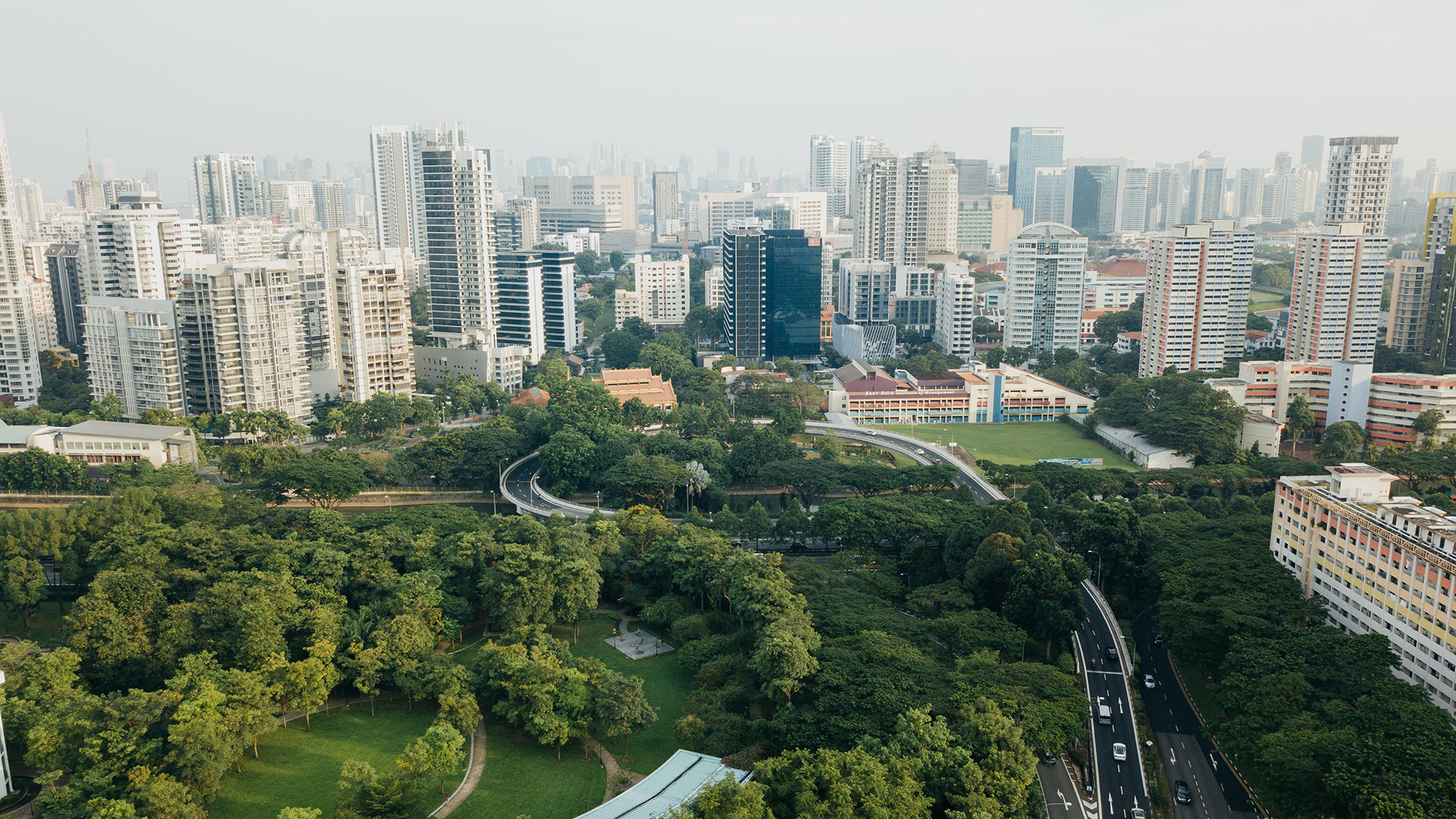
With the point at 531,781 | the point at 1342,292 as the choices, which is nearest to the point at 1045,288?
the point at 1342,292

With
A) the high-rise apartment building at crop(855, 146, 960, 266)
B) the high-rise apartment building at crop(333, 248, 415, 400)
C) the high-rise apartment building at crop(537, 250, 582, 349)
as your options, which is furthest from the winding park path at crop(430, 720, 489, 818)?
the high-rise apartment building at crop(855, 146, 960, 266)

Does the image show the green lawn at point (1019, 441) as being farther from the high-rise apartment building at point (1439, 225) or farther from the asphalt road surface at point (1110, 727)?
the high-rise apartment building at point (1439, 225)

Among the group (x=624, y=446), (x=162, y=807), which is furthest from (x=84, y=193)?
(x=162, y=807)

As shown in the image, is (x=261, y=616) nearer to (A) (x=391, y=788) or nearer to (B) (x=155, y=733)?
(B) (x=155, y=733)

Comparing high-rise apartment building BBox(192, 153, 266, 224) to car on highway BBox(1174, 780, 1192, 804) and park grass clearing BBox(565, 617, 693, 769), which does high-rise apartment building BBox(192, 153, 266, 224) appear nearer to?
park grass clearing BBox(565, 617, 693, 769)

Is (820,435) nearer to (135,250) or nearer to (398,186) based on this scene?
(135,250)
